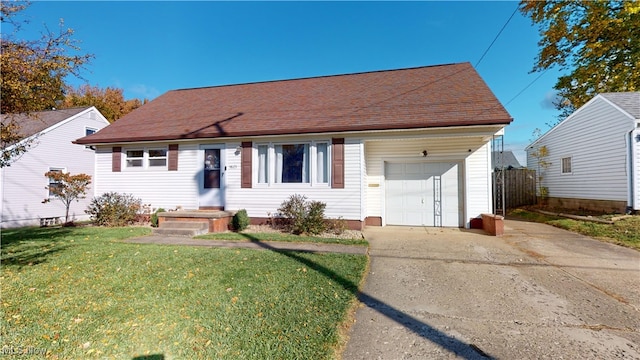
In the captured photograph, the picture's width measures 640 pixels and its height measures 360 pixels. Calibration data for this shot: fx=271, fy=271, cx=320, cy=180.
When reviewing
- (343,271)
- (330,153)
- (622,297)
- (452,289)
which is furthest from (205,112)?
(622,297)

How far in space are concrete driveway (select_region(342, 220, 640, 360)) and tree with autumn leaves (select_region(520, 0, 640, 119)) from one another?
520 inches

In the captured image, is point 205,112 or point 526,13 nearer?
point 205,112

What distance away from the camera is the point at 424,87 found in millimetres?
10336

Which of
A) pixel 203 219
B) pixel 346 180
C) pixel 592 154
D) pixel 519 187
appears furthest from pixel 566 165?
pixel 203 219

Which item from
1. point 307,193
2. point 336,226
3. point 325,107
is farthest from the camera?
point 325,107

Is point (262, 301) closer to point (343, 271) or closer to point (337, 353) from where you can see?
point (337, 353)

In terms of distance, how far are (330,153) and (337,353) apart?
688cm

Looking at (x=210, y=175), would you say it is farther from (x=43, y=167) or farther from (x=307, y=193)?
(x=43, y=167)

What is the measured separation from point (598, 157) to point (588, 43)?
282 inches

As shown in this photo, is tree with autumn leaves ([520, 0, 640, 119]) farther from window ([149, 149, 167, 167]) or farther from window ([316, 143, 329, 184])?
window ([149, 149, 167, 167])

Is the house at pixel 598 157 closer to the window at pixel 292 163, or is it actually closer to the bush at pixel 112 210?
the window at pixel 292 163

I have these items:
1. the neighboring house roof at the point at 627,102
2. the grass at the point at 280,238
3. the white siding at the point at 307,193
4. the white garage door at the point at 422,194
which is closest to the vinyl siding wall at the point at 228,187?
the white siding at the point at 307,193

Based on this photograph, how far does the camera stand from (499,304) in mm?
3553

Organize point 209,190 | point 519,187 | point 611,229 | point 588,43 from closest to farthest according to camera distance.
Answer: point 611,229 → point 209,190 → point 588,43 → point 519,187
